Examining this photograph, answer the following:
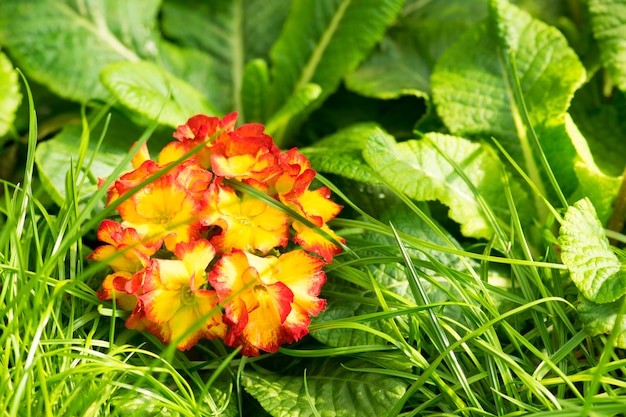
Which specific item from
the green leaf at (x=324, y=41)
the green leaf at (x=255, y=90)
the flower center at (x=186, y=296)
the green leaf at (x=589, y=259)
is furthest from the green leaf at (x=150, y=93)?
the green leaf at (x=589, y=259)

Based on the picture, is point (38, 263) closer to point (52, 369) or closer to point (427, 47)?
point (52, 369)

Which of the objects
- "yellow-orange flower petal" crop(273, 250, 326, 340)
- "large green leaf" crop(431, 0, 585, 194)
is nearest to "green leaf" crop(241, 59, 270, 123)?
"large green leaf" crop(431, 0, 585, 194)

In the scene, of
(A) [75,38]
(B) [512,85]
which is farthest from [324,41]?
(A) [75,38]

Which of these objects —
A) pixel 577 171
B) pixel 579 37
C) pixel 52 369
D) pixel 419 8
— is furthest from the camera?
pixel 419 8

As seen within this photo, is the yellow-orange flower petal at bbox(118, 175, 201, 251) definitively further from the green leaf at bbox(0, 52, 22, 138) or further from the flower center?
the green leaf at bbox(0, 52, 22, 138)

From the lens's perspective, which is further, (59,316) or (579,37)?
(579,37)

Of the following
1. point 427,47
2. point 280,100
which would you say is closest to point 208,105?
point 280,100

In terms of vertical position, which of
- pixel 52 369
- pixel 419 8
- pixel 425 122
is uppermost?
pixel 419 8

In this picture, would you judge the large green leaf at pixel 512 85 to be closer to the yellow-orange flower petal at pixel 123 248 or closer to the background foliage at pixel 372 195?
the background foliage at pixel 372 195
